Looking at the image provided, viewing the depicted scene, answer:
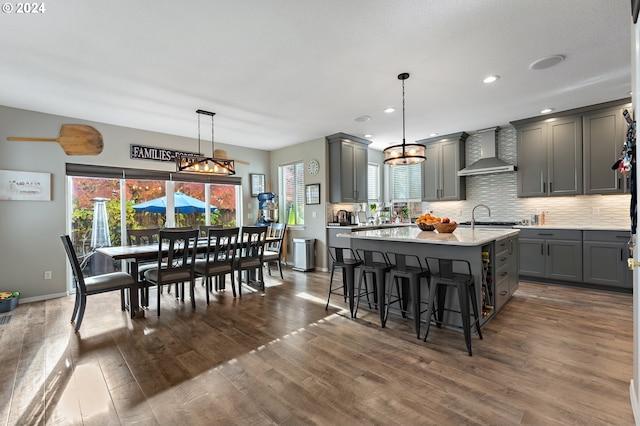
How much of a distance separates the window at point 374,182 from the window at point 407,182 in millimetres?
376

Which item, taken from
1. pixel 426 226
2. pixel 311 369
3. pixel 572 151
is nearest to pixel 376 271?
pixel 426 226

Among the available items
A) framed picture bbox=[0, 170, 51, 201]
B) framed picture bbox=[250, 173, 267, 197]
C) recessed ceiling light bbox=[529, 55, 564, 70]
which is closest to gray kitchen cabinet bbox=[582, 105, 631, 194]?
recessed ceiling light bbox=[529, 55, 564, 70]

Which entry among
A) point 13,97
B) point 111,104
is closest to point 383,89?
point 111,104

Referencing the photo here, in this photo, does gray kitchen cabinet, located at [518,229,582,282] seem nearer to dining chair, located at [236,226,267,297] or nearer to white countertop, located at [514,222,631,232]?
white countertop, located at [514,222,631,232]

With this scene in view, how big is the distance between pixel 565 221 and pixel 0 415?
689cm

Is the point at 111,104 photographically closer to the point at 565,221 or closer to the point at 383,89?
the point at 383,89

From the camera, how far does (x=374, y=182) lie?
24.7 ft

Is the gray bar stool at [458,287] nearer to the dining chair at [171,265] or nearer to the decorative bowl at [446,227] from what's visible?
the decorative bowl at [446,227]

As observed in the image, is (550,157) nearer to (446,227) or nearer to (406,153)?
(446,227)

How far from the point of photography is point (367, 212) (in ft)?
23.2

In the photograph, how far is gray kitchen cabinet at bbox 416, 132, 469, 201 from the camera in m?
5.87

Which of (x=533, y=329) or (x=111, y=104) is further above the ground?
(x=111, y=104)

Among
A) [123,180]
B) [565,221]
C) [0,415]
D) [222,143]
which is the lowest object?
[0,415]

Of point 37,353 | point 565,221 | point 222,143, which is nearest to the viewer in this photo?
point 37,353
